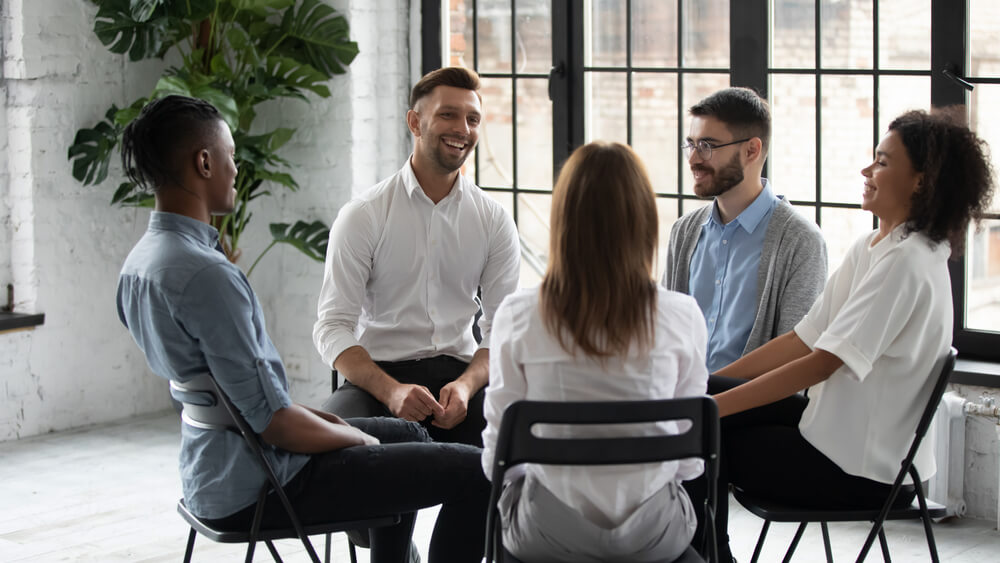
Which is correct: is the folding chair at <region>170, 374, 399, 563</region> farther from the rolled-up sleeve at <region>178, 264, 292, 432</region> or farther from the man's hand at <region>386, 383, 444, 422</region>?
the man's hand at <region>386, 383, 444, 422</region>

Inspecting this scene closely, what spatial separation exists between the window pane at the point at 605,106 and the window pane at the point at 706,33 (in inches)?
12.1

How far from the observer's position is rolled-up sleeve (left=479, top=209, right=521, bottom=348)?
3.24 meters

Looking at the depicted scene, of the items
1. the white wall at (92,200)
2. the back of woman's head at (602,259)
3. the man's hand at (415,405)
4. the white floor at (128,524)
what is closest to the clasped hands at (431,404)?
the man's hand at (415,405)

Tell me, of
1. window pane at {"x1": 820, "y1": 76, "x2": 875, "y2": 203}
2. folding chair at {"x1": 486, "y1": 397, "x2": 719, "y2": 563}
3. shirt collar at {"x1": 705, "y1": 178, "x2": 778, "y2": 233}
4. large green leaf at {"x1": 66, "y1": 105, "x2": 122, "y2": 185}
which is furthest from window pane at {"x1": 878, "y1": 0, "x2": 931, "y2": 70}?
large green leaf at {"x1": 66, "y1": 105, "x2": 122, "y2": 185}

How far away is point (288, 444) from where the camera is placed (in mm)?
2232

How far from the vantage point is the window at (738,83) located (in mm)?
3789

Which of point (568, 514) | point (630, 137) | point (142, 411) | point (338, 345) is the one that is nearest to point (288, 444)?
point (568, 514)

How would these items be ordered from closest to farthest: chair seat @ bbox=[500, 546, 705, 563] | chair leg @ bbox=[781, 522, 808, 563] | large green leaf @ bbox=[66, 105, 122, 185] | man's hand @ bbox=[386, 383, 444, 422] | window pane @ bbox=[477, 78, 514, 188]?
chair seat @ bbox=[500, 546, 705, 563] < chair leg @ bbox=[781, 522, 808, 563] < man's hand @ bbox=[386, 383, 444, 422] < large green leaf @ bbox=[66, 105, 122, 185] < window pane @ bbox=[477, 78, 514, 188]

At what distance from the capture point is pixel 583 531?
1.93 m

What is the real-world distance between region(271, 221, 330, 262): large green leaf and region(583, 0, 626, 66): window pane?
1286 mm

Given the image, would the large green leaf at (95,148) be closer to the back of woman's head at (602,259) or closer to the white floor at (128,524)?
the white floor at (128,524)

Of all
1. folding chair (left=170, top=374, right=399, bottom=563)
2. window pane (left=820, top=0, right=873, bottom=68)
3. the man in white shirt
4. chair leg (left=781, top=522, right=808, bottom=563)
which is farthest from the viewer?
window pane (left=820, top=0, right=873, bottom=68)

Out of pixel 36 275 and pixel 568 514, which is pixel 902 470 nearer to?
pixel 568 514

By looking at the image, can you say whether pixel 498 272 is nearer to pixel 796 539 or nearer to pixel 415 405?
pixel 415 405
